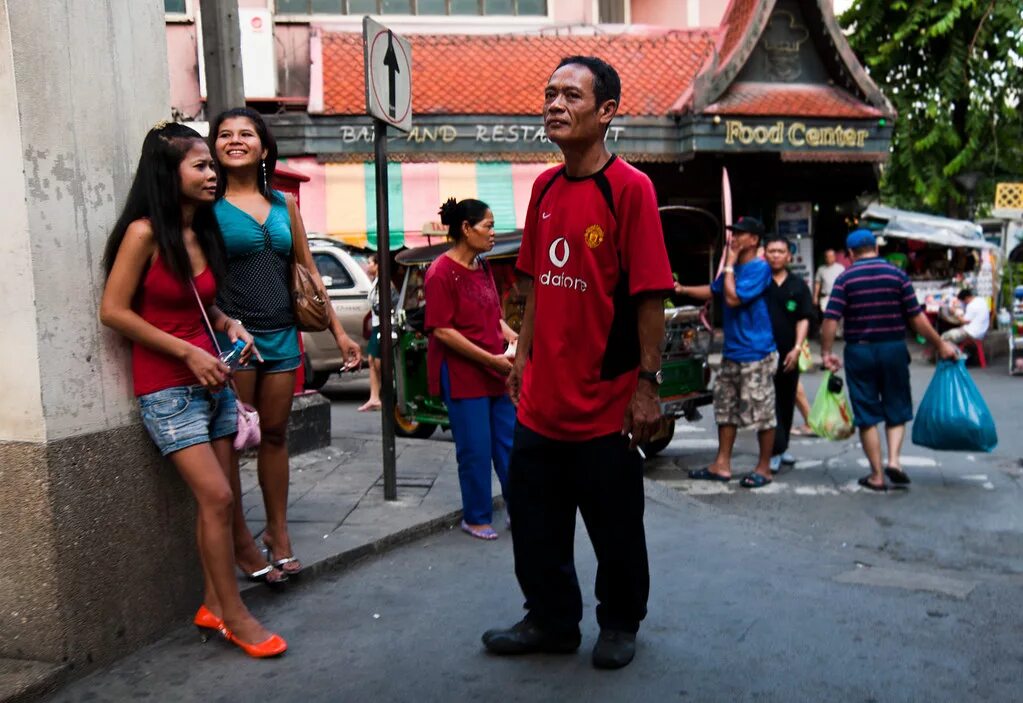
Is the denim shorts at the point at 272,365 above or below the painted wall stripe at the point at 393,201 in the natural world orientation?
below

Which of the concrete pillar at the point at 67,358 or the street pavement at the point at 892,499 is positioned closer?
the concrete pillar at the point at 67,358

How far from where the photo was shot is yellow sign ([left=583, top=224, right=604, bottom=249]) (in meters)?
3.40

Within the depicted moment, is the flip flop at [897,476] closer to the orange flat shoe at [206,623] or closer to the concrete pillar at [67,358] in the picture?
the orange flat shoe at [206,623]

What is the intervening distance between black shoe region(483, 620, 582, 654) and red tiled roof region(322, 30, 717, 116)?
530 inches

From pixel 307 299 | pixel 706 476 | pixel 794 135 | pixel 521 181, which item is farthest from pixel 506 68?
pixel 307 299

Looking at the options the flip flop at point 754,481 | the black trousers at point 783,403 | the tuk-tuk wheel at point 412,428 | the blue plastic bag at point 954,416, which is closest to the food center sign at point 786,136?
the tuk-tuk wheel at point 412,428

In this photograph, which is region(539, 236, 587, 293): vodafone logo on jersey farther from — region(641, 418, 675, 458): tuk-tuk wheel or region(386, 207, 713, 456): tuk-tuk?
region(641, 418, 675, 458): tuk-tuk wheel

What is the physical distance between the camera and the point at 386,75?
19.3ft

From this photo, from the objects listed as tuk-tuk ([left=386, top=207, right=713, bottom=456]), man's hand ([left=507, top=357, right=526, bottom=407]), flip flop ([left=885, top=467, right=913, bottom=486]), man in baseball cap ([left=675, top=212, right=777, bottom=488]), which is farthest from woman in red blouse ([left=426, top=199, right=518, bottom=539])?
flip flop ([left=885, top=467, right=913, bottom=486])

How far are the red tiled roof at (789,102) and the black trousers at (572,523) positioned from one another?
531 inches

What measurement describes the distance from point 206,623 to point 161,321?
1.11 m

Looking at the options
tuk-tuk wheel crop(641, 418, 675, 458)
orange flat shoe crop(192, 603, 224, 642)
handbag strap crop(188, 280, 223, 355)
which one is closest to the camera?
handbag strap crop(188, 280, 223, 355)

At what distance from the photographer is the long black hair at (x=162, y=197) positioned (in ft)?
11.5

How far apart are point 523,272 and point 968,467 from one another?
5.77m
